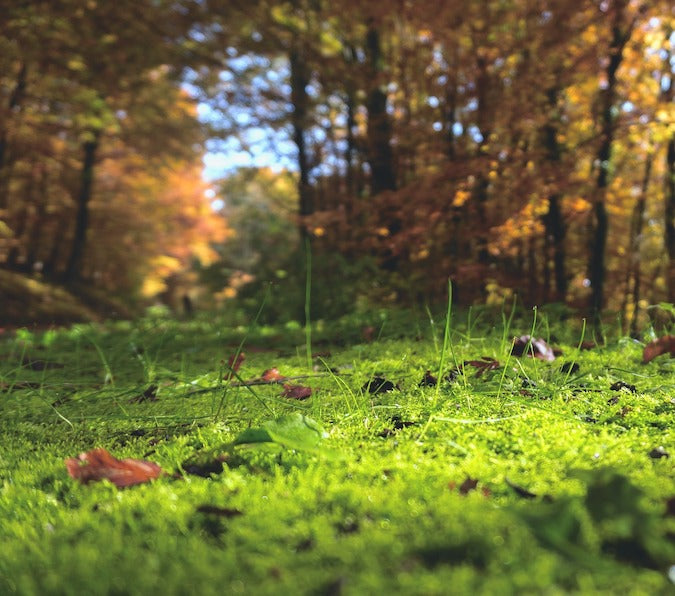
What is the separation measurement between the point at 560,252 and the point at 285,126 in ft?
20.4

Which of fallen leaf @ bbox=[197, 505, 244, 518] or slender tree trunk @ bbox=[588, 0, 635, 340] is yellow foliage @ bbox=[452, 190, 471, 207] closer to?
slender tree trunk @ bbox=[588, 0, 635, 340]

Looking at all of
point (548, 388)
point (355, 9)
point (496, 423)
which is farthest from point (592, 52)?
point (496, 423)

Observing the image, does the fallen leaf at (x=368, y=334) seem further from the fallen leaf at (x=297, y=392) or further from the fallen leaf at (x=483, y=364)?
the fallen leaf at (x=297, y=392)

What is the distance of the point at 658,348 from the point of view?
7.13 ft

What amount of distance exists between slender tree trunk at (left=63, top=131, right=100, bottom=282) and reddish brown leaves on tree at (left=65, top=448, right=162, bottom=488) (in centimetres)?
1635

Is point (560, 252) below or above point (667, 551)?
above

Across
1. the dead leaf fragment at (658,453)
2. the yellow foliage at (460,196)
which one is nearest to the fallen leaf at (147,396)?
the dead leaf fragment at (658,453)

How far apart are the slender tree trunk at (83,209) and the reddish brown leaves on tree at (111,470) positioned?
16352 millimetres

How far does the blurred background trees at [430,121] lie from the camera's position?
507 cm

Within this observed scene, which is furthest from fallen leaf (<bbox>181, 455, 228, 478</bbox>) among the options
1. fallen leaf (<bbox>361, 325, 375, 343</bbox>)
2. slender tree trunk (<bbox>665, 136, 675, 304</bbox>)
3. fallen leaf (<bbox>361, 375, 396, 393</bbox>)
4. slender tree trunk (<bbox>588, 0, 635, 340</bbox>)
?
slender tree trunk (<bbox>665, 136, 675, 304</bbox>)

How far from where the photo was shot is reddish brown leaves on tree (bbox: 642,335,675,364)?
7.08ft

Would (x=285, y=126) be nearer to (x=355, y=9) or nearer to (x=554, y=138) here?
(x=355, y=9)

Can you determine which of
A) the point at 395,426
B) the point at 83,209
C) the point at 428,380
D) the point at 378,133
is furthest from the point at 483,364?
the point at 83,209

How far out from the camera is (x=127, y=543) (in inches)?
32.2
